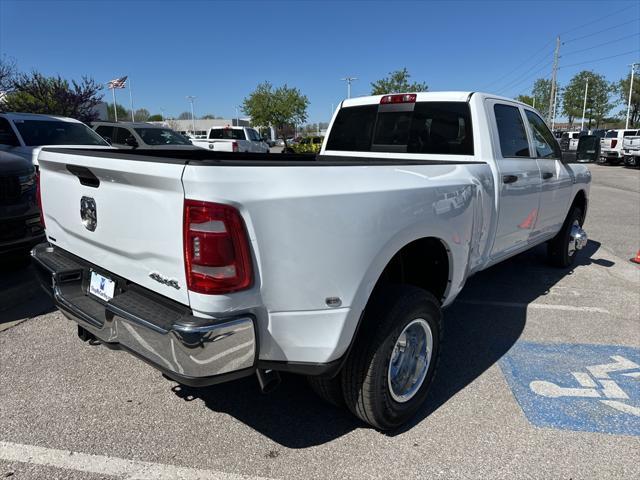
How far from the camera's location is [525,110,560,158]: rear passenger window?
463 cm

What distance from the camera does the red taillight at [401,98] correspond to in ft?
13.6

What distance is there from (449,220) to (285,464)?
1.64 metres

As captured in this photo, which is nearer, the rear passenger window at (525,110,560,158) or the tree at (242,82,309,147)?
the rear passenger window at (525,110,560,158)

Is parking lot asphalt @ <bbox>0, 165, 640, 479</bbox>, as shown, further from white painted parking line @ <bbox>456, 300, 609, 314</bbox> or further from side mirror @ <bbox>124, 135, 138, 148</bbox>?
side mirror @ <bbox>124, 135, 138, 148</bbox>

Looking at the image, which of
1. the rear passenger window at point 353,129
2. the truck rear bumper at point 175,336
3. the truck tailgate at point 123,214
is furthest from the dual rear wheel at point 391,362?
the rear passenger window at point 353,129

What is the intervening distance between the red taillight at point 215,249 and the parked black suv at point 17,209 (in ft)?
11.7

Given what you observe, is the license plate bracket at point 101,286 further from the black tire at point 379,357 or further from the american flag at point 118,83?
the american flag at point 118,83

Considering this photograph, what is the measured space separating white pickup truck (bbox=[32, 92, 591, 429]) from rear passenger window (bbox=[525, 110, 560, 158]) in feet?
5.08

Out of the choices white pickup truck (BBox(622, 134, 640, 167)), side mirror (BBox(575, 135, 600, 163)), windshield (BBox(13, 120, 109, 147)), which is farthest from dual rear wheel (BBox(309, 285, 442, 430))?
white pickup truck (BBox(622, 134, 640, 167))

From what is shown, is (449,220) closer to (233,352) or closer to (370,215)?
(370,215)

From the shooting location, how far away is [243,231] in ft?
6.15

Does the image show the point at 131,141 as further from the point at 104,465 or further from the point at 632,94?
the point at 632,94

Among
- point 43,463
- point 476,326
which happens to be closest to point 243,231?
point 43,463

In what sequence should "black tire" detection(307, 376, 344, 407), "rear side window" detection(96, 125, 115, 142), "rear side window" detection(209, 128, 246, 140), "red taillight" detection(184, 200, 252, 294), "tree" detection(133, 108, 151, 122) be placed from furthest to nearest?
"tree" detection(133, 108, 151, 122)
"rear side window" detection(209, 128, 246, 140)
"rear side window" detection(96, 125, 115, 142)
"black tire" detection(307, 376, 344, 407)
"red taillight" detection(184, 200, 252, 294)
